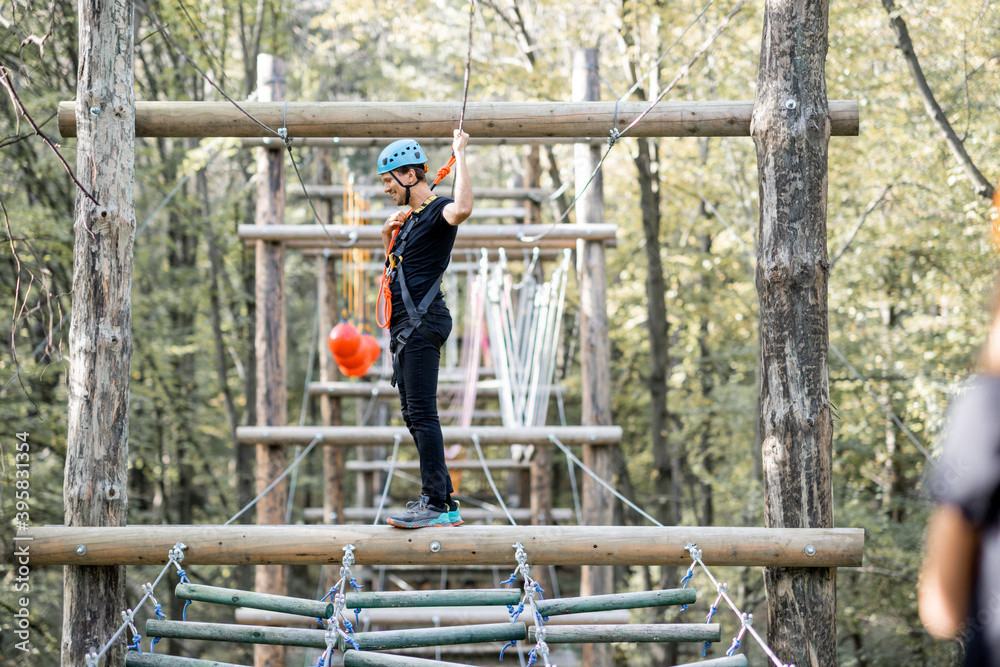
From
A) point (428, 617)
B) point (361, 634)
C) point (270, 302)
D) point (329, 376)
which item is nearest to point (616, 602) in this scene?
point (361, 634)

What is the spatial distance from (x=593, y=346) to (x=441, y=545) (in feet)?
7.87

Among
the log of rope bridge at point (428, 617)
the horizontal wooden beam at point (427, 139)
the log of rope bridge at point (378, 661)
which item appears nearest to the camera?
the log of rope bridge at point (378, 661)

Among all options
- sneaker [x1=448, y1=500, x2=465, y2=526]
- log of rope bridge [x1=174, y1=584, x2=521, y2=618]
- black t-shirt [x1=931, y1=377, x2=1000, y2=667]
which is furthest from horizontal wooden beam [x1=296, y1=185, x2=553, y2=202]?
black t-shirt [x1=931, y1=377, x2=1000, y2=667]

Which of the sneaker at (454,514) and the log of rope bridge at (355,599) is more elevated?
the sneaker at (454,514)

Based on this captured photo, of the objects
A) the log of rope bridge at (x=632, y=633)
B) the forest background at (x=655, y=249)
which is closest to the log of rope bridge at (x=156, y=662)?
the log of rope bridge at (x=632, y=633)

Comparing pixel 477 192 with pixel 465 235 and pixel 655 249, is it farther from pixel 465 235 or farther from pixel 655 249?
pixel 655 249

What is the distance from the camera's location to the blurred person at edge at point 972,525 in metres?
1.08

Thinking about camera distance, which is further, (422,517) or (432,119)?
(432,119)

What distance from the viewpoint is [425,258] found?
10.4ft

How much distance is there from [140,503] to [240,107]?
29.5 ft

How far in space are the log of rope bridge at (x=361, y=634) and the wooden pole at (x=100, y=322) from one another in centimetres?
48

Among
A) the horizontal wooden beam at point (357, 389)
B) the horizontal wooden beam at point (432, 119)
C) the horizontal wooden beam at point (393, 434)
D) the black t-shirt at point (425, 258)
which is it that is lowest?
the horizontal wooden beam at point (393, 434)

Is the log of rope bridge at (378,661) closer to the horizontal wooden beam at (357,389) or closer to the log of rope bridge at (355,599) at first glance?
the log of rope bridge at (355,599)

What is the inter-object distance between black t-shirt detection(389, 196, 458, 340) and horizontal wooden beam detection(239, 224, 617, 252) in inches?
71.7
